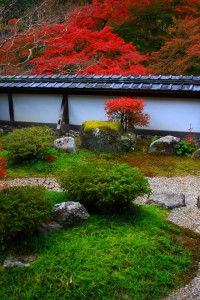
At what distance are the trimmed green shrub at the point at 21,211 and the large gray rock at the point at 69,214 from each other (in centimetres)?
26

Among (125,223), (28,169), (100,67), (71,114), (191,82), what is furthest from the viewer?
(100,67)

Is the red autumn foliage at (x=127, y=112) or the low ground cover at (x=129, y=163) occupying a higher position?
the red autumn foliage at (x=127, y=112)

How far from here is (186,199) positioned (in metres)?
6.64

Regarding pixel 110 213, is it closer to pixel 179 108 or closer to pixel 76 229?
pixel 76 229

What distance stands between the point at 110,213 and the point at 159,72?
1146 cm

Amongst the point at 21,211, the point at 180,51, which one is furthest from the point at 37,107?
the point at 21,211

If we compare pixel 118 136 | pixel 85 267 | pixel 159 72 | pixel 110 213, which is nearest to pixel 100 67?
pixel 159 72

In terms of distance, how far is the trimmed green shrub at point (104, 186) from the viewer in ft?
16.4

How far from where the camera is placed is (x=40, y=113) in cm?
1227

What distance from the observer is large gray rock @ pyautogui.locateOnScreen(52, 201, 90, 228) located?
4.88m

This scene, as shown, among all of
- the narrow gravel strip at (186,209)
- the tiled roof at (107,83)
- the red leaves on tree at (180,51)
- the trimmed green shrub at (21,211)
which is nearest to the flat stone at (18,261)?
the trimmed green shrub at (21,211)

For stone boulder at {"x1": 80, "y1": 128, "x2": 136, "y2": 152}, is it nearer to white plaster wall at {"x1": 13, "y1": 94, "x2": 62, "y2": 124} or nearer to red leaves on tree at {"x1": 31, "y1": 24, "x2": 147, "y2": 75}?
white plaster wall at {"x1": 13, "y1": 94, "x2": 62, "y2": 124}

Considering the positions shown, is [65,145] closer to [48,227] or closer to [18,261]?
[48,227]

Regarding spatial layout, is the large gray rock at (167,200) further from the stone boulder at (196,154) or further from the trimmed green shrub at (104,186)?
the stone boulder at (196,154)
